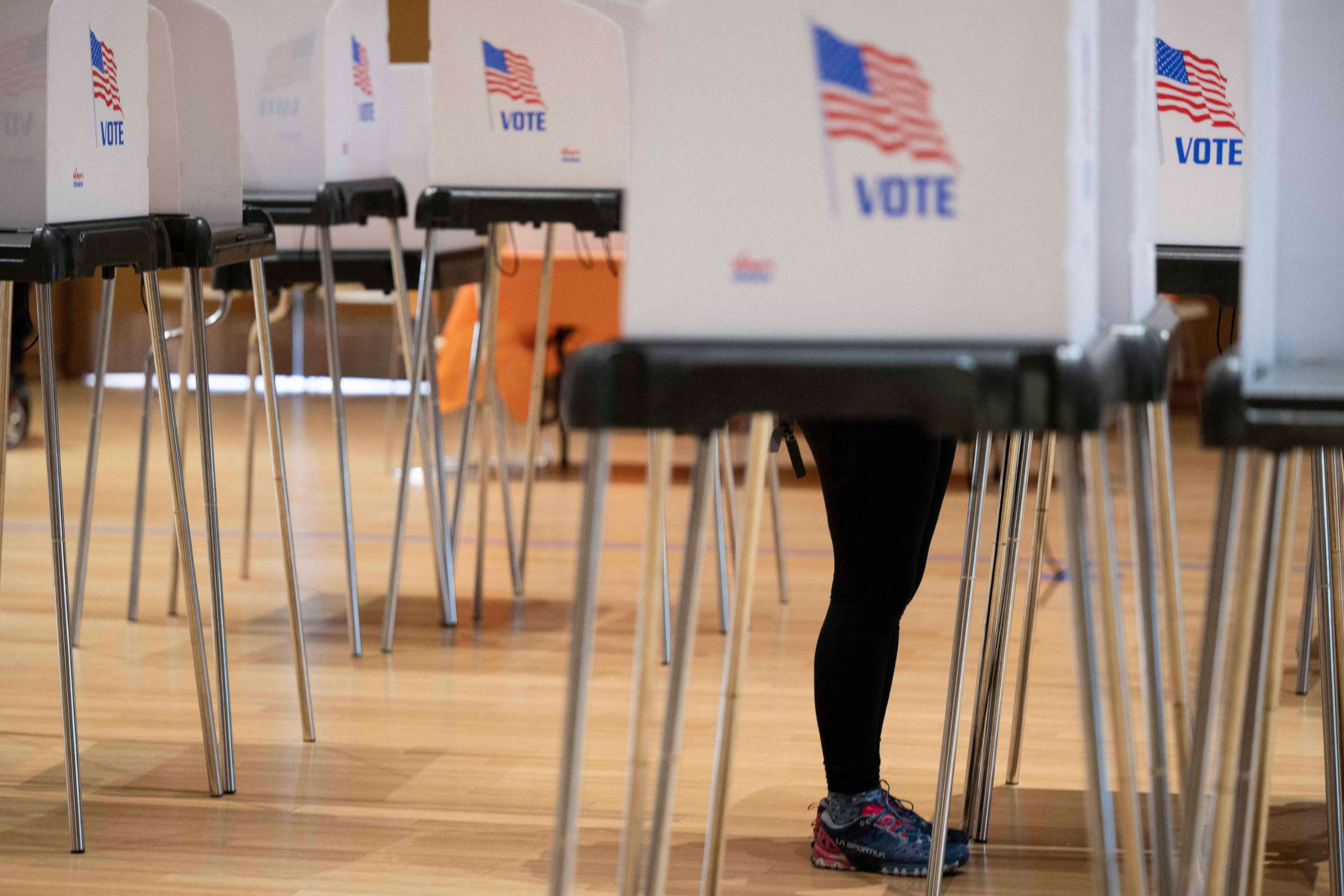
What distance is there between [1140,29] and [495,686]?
5.44 ft

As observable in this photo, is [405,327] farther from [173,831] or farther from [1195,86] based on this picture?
[1195,86]

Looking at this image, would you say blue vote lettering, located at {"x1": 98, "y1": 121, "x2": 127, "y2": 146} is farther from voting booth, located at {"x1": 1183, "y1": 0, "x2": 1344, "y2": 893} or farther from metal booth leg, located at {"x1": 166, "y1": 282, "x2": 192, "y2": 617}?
voting booth, located at {"x1": 1183, "y1": 0, "x2": 1344, "y2": 893}

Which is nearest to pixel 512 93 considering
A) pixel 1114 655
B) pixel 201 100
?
pixel 201 100

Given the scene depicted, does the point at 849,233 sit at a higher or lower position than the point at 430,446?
higher

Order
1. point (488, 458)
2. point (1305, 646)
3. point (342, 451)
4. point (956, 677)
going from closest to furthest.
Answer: point (956, 677) → point (1305, 646) → point (342, 451) → point (488, 458)

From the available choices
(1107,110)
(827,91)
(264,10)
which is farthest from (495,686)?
(827,91)

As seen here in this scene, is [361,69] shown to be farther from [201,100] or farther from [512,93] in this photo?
[201,100]

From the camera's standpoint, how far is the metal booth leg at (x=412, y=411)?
9.37ft

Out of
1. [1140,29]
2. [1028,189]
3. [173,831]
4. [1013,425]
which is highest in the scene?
[1140,29]

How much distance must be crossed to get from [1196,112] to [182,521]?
1.38 metres

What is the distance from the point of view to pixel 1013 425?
98 centimetres

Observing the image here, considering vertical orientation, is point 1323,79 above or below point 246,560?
above

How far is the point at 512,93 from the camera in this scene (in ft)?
8.98

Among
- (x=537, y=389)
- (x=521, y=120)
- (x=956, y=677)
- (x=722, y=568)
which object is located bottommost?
(x=722, y=568)
